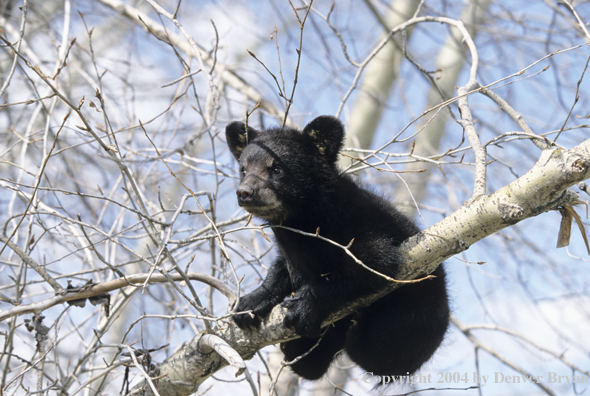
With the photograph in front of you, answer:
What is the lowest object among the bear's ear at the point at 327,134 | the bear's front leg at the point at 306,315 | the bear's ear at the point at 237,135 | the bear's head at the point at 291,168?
the bear's front leg at the point at 306,315

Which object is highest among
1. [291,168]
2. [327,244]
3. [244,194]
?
[291,168]

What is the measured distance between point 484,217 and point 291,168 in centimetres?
166

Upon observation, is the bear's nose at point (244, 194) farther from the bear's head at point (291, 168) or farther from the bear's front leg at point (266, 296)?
the bear's front leg at point (266, 296)

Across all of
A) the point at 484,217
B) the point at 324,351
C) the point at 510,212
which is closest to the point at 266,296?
the point at 324,351

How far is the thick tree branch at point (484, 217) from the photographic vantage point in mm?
2362

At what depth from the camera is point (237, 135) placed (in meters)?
4.37

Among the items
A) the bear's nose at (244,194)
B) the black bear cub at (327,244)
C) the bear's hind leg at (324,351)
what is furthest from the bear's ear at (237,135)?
the bear's hind leg at (324,351)

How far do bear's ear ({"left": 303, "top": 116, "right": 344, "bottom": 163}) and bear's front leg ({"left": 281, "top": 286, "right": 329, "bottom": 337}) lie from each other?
1.25 metres

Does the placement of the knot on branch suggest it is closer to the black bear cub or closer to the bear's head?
the black bear cub

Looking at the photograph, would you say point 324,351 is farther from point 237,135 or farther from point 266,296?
point 237,135

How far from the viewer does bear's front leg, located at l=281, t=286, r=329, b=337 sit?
3236 mm

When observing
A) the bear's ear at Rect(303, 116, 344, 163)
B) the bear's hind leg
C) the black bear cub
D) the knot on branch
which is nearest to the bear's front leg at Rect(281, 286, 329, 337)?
the black bear cub

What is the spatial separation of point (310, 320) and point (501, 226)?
1395 millimetres

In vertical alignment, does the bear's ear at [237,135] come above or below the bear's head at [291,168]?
above
